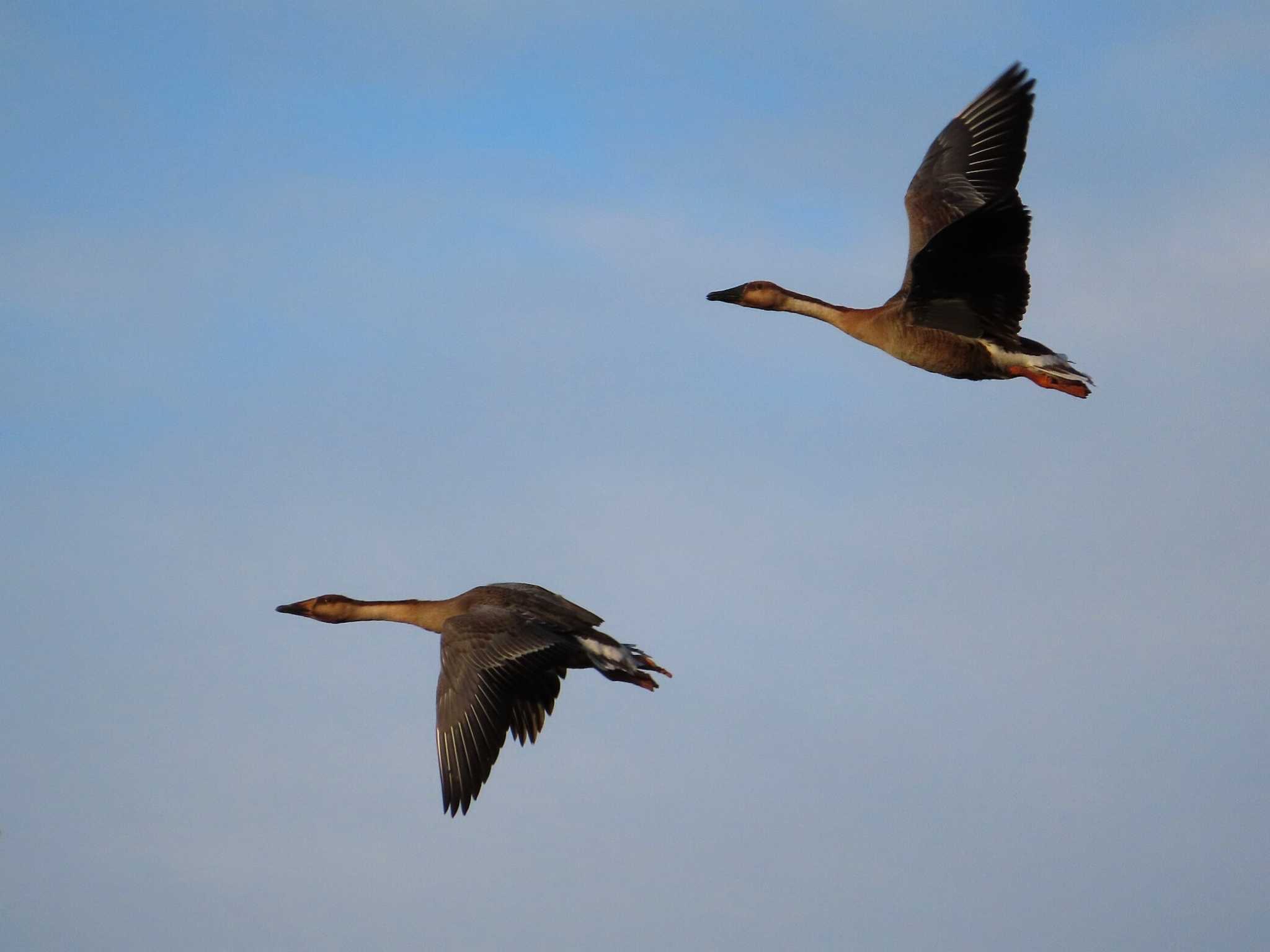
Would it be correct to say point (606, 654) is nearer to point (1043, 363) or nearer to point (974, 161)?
point (1043, 363)

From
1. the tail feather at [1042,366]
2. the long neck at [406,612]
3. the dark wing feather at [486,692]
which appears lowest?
the dark wing feather at [486,692]

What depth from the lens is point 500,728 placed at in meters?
15.7

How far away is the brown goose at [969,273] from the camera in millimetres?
15555

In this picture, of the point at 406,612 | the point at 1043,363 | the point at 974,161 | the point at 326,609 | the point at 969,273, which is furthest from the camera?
the point at 326,609

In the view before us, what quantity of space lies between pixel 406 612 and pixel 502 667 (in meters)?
3.01

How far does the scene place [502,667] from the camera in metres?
16.0

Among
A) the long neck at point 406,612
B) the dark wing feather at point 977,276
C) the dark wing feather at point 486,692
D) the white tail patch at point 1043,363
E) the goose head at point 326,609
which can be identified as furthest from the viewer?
the goose head at point 326,609

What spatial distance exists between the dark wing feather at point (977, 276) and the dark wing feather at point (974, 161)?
101 cm

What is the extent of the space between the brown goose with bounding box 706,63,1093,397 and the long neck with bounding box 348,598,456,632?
452 cm

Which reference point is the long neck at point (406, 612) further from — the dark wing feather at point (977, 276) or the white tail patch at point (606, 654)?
the dark wing feather at point (977, 276)

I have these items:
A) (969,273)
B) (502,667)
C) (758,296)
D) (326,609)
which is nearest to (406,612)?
(326,609)

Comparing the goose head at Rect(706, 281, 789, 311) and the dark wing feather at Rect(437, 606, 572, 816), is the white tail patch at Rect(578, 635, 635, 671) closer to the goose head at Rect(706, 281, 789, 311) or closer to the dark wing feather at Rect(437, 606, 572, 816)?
Answer: the dark wing feather at Rect(437, 606, 572, 816)

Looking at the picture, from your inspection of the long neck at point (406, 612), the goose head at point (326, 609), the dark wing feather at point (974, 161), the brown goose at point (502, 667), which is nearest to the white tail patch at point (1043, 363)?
the dark wing feather at point (974, 161)

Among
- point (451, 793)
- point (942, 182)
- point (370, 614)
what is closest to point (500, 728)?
point (451, 793)
